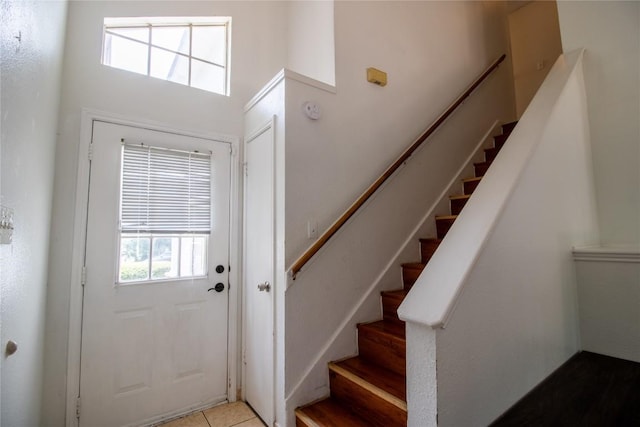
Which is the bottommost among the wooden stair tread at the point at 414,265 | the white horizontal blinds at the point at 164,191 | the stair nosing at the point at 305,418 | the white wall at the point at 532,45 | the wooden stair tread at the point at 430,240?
the stair nosing at the point at 305,418

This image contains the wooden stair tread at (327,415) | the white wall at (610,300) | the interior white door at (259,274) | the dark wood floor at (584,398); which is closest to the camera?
the dark wood floor at (584,398)

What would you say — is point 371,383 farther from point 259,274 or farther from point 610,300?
point 610,300

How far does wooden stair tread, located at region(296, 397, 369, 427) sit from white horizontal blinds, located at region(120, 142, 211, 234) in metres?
1.42

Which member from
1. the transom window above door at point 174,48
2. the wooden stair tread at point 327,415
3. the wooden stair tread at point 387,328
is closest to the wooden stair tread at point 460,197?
the wooden stair tread at point 387,328

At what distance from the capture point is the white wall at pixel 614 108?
7.27 feet

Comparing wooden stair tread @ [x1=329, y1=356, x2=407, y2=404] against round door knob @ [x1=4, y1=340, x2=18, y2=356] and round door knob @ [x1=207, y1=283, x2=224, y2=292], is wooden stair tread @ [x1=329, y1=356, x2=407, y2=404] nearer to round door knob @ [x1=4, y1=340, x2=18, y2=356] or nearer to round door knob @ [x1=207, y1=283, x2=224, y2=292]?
round door knob @ [x1=207, y1=283, x2=224, y2=292]

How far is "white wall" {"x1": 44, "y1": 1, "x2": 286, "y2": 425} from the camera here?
1823 mm

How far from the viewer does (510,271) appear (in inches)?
55.0

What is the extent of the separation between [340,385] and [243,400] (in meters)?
0.96

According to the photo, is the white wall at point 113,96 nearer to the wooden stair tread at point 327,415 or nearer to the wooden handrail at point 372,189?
the wooden handrail at point 372,189

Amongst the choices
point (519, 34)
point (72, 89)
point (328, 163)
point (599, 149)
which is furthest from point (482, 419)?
point (519, 34)

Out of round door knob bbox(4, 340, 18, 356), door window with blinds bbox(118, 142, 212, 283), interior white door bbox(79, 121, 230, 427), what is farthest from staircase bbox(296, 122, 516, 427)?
round door knob bbox(4, 340, 18, 356)

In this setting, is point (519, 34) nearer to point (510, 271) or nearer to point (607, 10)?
point (607, 10)

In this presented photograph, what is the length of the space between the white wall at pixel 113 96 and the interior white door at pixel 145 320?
0.11 metres
